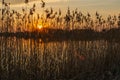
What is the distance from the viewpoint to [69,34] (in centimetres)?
1240

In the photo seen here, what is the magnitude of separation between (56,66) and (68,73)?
12.6 inches

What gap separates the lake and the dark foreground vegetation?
13.6 inches

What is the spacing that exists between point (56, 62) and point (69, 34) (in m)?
2.54

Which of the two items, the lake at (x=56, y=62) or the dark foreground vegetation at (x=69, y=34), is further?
the dark foreground vegetation at (x=69, y=34)

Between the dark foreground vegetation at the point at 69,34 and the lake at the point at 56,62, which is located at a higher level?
the dark foreground vegetation at the point at 69,34

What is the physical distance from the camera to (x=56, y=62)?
998cm

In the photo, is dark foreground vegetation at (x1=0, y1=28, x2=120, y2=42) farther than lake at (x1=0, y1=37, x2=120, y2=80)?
Yes

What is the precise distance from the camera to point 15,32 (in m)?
11.8

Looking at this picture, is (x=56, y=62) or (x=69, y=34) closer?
(x=56, y=62)

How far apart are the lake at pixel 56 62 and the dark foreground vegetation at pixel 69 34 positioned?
35cm

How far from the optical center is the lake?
9.09 metres

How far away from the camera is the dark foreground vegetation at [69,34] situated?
37.6 feet

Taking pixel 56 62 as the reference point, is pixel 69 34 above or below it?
above

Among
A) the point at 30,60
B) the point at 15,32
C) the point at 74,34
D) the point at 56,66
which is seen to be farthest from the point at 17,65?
the point at 74,34
